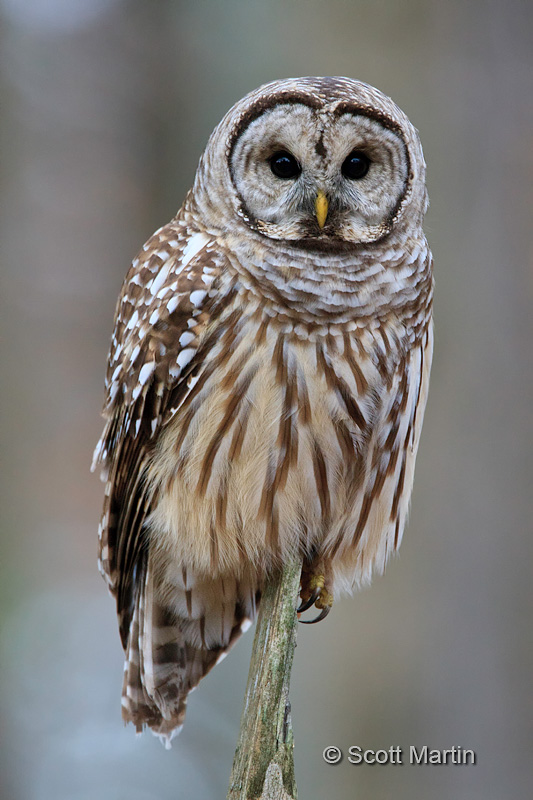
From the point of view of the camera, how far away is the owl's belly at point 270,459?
197 centimetres

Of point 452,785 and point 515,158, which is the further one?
point 452,785

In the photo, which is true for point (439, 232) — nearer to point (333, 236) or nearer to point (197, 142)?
point (197, 142)

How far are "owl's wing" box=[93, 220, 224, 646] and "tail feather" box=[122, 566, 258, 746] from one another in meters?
0.06

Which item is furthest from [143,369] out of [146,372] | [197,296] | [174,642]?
[174,642]

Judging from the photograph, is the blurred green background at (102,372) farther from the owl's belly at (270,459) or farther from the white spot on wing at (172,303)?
the white spot on wing at (172,303)

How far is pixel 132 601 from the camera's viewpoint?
7.72ft

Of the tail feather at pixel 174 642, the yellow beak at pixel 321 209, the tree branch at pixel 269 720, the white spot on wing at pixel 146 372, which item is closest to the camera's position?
the tree branch at pixel 269 720

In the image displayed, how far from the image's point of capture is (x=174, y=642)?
2.43 metres

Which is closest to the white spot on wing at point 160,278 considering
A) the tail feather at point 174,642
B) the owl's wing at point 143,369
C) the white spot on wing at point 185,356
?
the owl's wing at point 143,369

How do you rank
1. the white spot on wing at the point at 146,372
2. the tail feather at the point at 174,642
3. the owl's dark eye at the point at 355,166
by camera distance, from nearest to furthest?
the owl's dark eye at the point at 355,166 → the white spot on wing at the point at 146,372 → the tail feather at the point at 174,642

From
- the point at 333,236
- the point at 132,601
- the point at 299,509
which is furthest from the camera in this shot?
the point at 132,601

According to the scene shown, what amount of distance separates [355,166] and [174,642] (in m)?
1.45

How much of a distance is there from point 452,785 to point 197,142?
3545mm

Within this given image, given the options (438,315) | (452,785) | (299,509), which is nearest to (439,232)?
(438,315)
